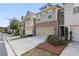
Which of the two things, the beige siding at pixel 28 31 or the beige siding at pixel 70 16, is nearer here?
the beige siding at pixel 70 16

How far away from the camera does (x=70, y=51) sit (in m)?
8.13

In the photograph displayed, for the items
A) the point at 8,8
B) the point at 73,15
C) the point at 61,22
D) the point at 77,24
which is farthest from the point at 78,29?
the point at 8,8

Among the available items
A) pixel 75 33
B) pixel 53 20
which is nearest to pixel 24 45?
pixel 75 33

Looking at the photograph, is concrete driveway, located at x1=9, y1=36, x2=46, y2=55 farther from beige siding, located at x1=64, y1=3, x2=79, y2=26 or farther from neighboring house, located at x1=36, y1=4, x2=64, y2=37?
beige siding, located at x1=64, y1=3, x2=79, y2=26

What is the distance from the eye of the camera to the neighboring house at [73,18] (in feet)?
34.7

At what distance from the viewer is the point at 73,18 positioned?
1089 cm

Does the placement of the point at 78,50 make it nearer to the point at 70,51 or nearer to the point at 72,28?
the point at 70,51

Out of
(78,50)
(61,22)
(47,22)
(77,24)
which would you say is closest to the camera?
(78,50)

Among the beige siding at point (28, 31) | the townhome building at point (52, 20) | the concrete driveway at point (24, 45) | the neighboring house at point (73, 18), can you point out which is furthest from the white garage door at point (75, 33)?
the beige siding at point (28, 31)

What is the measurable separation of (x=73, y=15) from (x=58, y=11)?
2292 mm

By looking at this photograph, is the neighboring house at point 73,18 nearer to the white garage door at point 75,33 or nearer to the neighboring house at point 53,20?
the white garage door at point 75,33

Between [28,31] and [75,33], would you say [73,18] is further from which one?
[28,31]

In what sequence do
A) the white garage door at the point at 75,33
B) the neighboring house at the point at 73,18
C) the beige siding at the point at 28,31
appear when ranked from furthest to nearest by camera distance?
the beige siding at the point at 28,31, the neighboring house at the point at 73,18, the white garage door at the point at 75,33

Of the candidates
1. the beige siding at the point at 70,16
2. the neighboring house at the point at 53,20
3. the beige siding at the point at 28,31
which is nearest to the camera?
the beige siding at the point at 70,16
